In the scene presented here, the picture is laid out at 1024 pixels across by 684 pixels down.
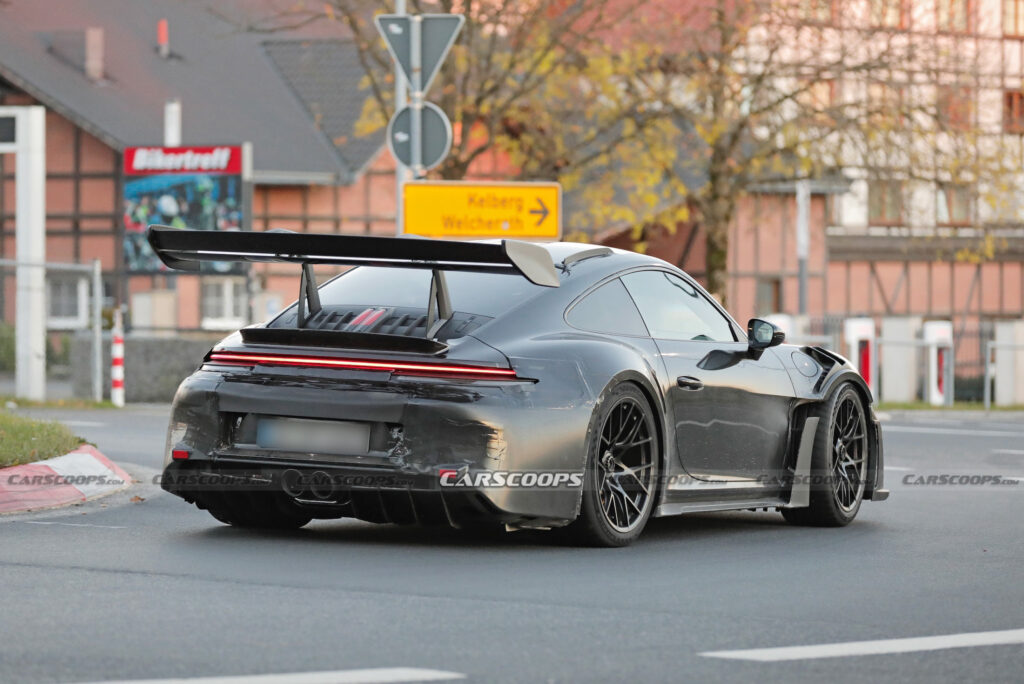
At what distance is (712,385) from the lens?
30.7 ft

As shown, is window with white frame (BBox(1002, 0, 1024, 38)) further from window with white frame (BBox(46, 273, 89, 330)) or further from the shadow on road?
the shadow on road

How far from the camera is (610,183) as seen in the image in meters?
35.5

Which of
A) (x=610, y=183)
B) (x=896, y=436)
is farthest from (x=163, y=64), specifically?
(x=896, y=436)

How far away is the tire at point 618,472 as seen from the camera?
844 centimetres

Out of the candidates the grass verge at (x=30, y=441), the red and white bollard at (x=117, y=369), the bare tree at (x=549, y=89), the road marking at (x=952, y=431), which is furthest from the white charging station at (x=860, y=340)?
the grass verge at (x=30, y=441)

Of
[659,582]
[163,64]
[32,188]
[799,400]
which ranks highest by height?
[163,64]

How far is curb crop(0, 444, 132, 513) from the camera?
10.1 m

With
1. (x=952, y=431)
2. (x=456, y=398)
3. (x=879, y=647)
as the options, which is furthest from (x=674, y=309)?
(x=952, y=431)

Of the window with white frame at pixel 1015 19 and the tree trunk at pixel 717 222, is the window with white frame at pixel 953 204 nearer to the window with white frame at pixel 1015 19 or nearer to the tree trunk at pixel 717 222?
the tree trunk at pixel 717 222

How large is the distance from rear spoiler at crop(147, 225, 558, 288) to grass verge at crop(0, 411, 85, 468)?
7.92 feet

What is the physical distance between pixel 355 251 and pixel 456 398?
76 cm

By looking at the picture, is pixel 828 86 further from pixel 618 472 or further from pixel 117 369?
pixel 618 472

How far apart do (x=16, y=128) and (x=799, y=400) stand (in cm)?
1496

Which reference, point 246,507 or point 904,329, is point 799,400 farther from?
point 904,329
